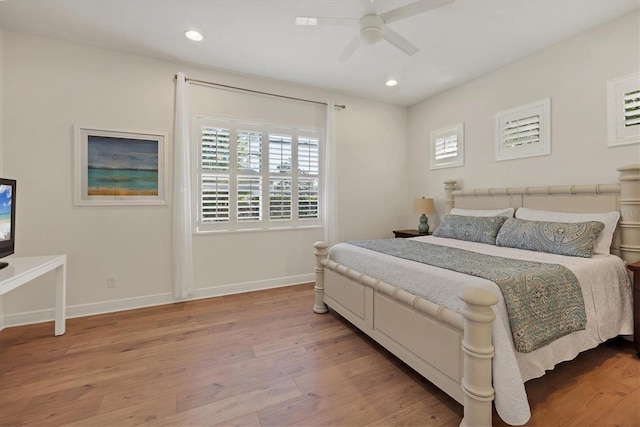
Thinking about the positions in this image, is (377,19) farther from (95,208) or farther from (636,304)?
(95,208)

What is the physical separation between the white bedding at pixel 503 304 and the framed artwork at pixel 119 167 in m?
2.38

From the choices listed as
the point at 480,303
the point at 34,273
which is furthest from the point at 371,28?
the point at 34,273

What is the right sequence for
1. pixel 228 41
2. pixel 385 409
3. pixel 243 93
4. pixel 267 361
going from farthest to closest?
pixel 243 93 < pixel 228 41 < pixel 267 361 < pixel 385 409

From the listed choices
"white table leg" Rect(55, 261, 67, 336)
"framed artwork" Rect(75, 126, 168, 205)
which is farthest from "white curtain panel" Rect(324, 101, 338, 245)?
"white table leg" Rect(55, 261, 67, 336)

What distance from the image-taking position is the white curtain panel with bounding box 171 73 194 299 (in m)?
3.15

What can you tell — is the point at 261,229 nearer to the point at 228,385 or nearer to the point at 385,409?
the point at 228,385

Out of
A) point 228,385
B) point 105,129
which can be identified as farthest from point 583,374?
point 105,129

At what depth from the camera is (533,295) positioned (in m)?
1.58

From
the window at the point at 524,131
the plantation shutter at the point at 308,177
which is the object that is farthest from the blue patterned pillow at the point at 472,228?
the plantation shutter at the point at 308,177

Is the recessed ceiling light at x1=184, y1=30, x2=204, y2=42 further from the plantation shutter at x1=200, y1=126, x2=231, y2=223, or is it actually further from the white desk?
the white desk

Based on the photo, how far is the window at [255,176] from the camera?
3438 mm

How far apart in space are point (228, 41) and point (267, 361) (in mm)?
3006

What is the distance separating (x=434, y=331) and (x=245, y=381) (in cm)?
127

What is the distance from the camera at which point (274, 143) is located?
381 cm
